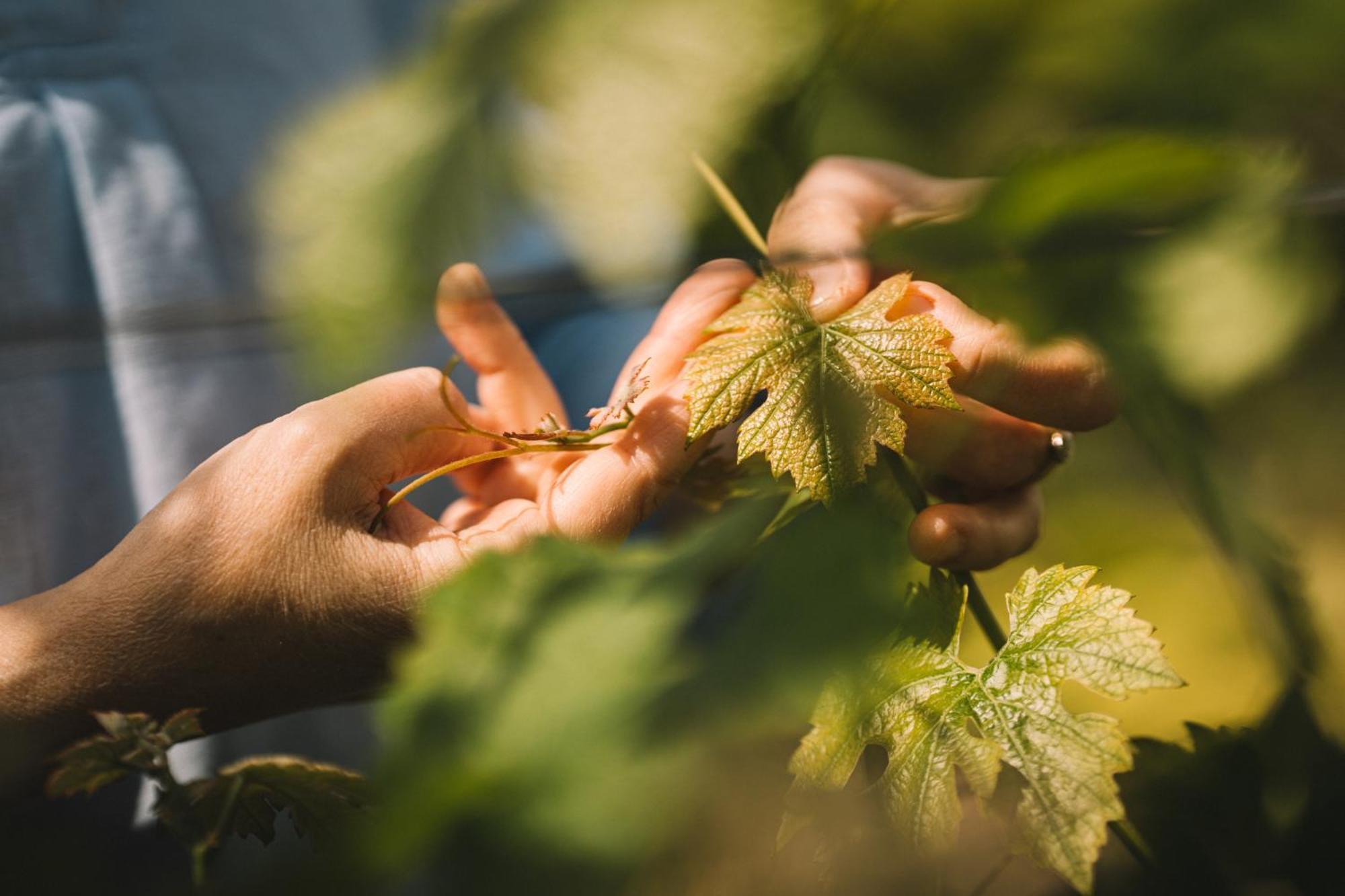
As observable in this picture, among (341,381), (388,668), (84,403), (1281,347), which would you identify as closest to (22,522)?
(84,403)

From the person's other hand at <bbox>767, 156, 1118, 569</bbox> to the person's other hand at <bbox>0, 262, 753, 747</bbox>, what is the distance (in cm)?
5

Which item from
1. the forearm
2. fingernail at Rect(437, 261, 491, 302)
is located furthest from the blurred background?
the forearm

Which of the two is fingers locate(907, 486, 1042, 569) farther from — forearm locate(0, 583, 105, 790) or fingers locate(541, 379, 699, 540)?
forearm locate(0, 583, 105, 790)

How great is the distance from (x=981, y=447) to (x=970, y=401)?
0.16 ft

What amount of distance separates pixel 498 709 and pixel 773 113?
0.25 meters

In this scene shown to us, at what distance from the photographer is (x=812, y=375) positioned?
399 millimetres

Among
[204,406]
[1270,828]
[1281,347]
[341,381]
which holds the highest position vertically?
[204,406]

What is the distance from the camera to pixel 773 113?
36 cm

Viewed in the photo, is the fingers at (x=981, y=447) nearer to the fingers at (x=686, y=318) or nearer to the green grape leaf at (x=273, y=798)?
the fingers at (x=686, y=318)

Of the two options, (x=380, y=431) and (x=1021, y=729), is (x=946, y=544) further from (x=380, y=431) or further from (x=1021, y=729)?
(x=380, y=431)

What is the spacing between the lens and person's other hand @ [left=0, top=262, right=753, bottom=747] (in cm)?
39

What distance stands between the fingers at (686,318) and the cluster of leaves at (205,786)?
0.21 metres

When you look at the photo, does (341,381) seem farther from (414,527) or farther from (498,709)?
(414,527)

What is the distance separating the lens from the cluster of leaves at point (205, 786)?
36 centimetres
